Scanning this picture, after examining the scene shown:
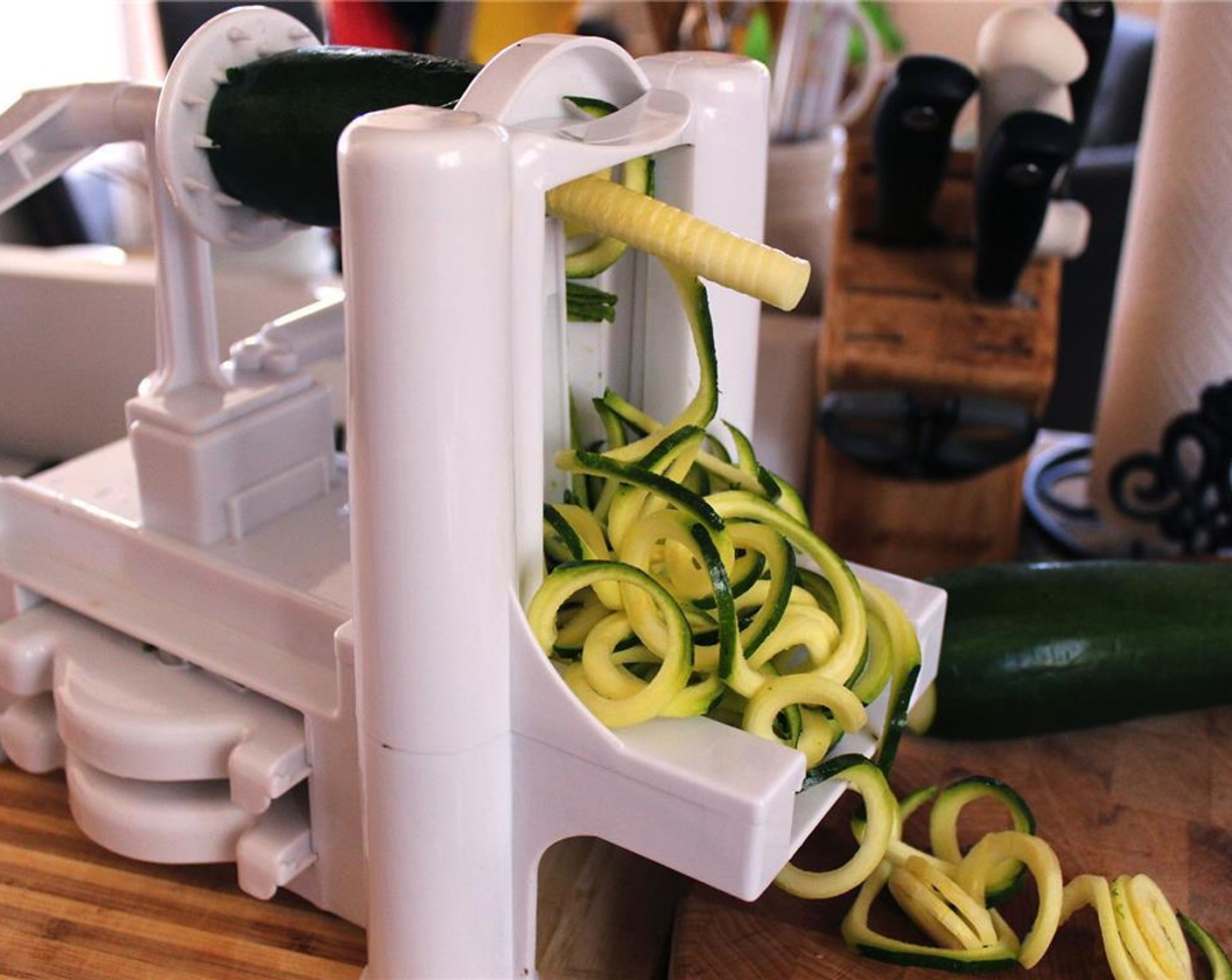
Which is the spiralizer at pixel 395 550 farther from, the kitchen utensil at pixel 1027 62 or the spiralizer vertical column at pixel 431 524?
the kitchen utensil at pixel 1027 62

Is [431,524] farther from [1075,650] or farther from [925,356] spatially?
[925,356]

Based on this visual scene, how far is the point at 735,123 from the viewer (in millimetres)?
547

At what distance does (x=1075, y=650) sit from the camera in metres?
0.73

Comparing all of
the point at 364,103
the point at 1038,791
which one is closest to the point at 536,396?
the point at 364,103

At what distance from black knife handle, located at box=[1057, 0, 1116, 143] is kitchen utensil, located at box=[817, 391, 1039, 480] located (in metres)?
0.21

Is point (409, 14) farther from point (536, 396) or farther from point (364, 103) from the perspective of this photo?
point (536, 396)

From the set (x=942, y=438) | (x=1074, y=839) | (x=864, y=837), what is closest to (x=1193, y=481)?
(x=942, y=438)

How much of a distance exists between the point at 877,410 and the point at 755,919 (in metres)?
0.54

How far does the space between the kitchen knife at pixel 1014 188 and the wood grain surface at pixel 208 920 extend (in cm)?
51

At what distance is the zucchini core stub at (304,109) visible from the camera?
0.51 m

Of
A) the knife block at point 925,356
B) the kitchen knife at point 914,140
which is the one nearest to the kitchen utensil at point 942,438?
the knife block at point 925,356

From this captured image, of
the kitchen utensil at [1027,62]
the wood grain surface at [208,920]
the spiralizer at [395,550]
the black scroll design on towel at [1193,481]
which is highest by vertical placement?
the kitchen utensil at [1027,62]

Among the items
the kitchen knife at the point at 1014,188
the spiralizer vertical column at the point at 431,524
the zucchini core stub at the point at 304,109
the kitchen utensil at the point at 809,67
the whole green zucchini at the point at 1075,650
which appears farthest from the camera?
the kitchen utensil at the point at 809,67

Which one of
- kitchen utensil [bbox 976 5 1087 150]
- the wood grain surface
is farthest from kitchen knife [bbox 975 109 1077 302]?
the wood grain surface
